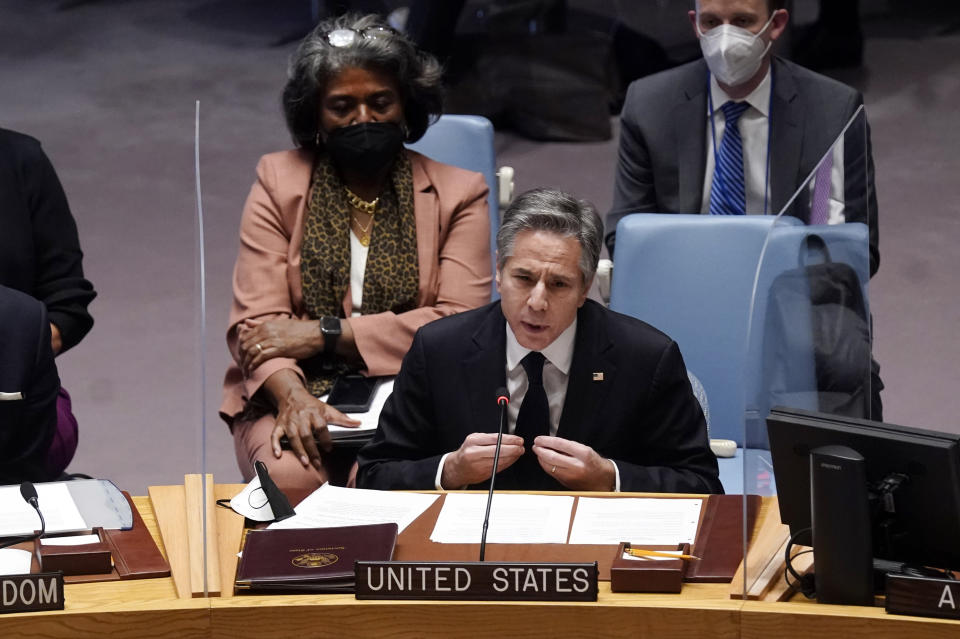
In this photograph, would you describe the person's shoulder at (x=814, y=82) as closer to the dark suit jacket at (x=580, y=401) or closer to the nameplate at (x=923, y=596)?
the dark suit jacket at (x=580, y=401)

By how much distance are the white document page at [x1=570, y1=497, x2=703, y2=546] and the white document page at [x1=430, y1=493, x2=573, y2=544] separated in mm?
29

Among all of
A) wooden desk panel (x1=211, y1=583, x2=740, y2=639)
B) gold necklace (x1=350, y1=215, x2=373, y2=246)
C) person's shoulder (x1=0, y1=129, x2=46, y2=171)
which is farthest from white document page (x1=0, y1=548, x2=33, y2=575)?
gold necklace (x1=350, y1=215, x2=373, y2=246)

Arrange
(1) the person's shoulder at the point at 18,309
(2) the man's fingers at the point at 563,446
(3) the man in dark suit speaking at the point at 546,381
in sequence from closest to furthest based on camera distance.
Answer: (2) the man's fingers at the point at 563,446 < (3) the man in dark suit speaking at the point at 546,381 < (1) the person's shoulder at the point at 18,309

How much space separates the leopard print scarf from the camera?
3383 mm

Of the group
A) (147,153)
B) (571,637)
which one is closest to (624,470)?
(571,637)

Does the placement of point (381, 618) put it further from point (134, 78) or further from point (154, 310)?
point (134, 78)

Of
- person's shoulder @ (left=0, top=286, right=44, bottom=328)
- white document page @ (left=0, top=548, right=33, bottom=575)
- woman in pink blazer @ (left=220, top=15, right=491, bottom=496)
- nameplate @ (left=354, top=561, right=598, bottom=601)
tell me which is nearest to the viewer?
nameplate @ (left=354, top=561, right=598, bottom=601)

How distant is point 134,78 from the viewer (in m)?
7.66

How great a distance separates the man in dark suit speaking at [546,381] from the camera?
2699 millimetres

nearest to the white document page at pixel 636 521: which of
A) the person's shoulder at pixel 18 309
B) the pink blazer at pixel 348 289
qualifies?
the pink blazer at pixel 348 289

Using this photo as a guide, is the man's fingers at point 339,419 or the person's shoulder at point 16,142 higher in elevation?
the person's shoulder at point 16,142

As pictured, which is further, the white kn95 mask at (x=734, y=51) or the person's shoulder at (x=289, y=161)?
the white kn95 mask at (x=734, y=51)

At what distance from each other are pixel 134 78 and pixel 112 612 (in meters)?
5.91

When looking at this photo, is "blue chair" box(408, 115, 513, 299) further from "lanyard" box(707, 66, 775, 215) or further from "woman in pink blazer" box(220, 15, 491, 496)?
"lanyard" box(707, 66, 775, 215)
